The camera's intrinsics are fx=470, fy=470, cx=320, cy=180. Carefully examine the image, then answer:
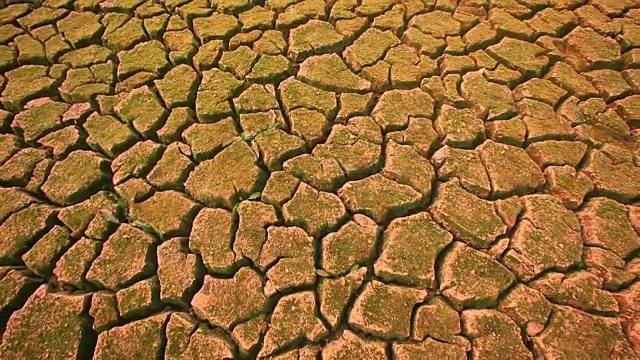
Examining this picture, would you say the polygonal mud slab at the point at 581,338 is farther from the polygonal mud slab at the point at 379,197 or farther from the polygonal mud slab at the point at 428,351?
the polygonal mud slab at the point at 379,197

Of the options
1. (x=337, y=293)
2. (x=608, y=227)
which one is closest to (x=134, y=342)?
(x=337, y=293)

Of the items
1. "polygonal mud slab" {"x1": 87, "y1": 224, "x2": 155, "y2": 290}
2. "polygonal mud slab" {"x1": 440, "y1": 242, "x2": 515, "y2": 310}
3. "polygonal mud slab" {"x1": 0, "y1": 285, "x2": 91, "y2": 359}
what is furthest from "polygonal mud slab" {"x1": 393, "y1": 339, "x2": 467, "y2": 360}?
"polygonal mud slab" {"x1": 0, "y1": 285, "x2": 91, "y2": 359}

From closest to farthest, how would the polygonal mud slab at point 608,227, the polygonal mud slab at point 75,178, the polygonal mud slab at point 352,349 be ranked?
the polygonal mud slab at point 352,349
the polygonal mud slab at point 608,227
the polygonal mud slab at point 75,178

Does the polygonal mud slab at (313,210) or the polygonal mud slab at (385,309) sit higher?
the polygonal mud slab at (313,210)

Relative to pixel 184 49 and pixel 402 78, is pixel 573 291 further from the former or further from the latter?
pixel 184 49

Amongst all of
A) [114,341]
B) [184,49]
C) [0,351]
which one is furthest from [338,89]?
[0,351]

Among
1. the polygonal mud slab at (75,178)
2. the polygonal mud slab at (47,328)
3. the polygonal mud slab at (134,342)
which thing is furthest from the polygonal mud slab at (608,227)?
the polygonal mud slab at (75,178)

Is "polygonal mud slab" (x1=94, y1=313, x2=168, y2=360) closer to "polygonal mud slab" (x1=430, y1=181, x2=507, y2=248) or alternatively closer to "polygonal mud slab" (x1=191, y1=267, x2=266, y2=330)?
"polygonal mud slab" (x1=191, y1=267, x2=266, y2=330)

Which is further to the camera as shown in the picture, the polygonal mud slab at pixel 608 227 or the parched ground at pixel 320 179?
the polygonal mud slab at pixel 608 227

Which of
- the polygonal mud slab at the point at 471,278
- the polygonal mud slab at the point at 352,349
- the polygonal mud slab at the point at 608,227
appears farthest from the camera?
the polygonal mud slab at the point at 608,227
